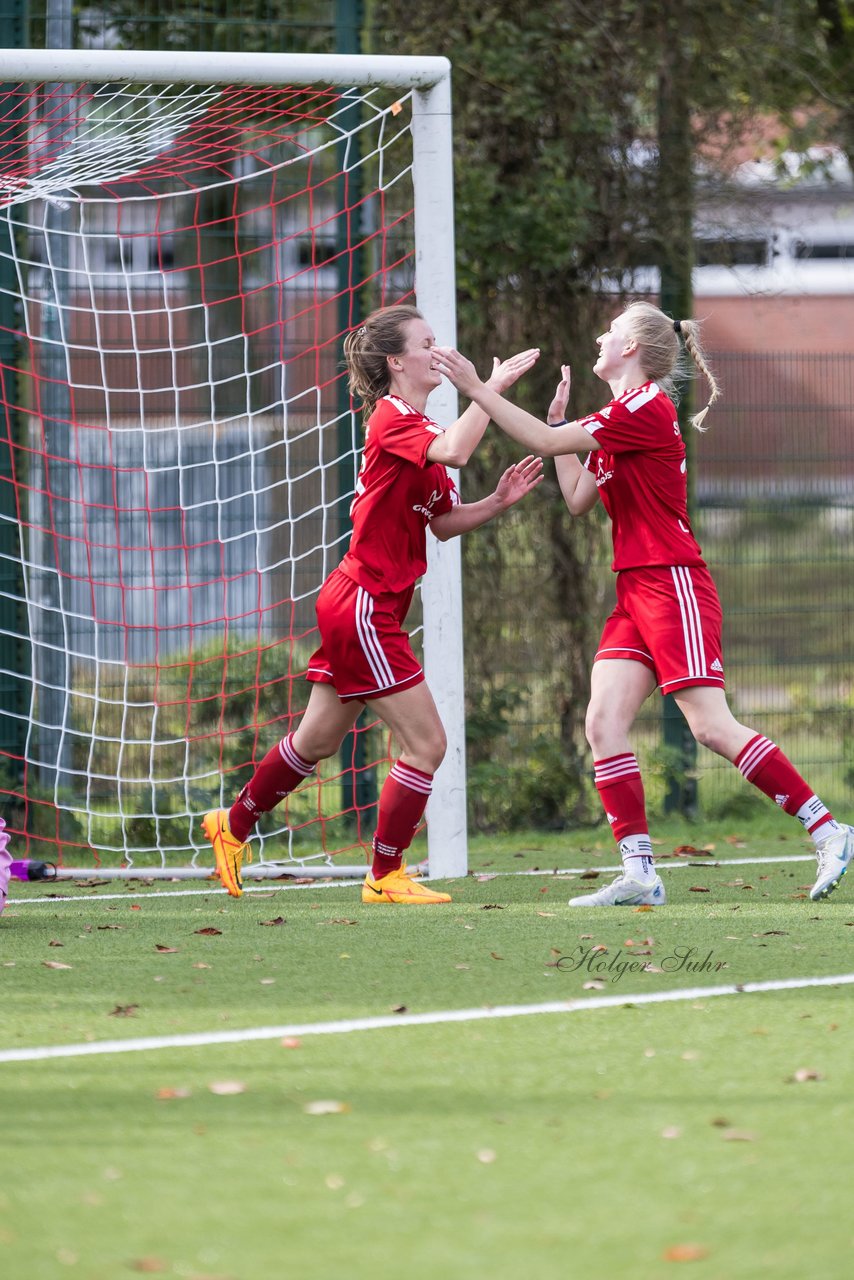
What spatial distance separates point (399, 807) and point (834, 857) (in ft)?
4.54

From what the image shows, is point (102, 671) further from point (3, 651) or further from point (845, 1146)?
point (845, 1146)

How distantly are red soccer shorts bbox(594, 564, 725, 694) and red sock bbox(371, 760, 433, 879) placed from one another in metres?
0.85

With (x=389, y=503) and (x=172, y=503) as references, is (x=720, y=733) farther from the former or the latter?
(x=172, y=503)

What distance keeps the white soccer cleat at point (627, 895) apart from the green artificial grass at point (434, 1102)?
4.5 inches

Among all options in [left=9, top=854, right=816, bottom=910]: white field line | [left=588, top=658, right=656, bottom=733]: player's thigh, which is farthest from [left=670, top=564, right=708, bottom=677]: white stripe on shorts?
[left=9, top=854, right=816, bottom=910]: white field line

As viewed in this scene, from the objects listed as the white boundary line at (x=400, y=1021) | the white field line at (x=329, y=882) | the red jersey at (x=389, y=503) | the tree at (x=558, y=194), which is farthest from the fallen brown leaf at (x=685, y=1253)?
the tree at (x=558, y=194)

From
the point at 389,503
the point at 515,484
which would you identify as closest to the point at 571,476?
the point at 515,484

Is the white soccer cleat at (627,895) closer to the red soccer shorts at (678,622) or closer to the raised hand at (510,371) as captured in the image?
the red soccer shorts at (678,622)

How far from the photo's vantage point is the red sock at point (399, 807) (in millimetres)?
5367

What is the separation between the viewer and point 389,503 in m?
5.38

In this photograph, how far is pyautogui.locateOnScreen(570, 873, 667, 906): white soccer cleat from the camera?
5.27m

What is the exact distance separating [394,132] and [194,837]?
3.61 metres

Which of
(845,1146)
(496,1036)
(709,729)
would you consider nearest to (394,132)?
(709,729)

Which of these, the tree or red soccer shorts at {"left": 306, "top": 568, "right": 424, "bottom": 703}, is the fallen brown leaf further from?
the tree
